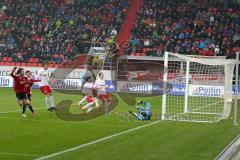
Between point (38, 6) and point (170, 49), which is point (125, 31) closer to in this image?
point (170, 49)

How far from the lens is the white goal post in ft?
69.8

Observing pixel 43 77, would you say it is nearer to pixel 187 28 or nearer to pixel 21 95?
pixel 21 95

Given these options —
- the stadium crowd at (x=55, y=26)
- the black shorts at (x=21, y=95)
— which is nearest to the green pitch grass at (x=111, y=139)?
the black shorts at (x=21, y=95)

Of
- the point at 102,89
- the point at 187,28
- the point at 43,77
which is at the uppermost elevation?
the point at 187,28

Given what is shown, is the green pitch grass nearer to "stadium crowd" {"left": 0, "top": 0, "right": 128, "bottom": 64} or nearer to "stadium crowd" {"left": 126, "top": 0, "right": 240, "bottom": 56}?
"stadium crowd" {"left": 126, "top": 0, "right": 240, "bottom": 56}

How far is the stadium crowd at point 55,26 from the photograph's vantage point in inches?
1805

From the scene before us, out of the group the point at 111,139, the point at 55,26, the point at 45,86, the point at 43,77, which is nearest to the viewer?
the point at 111,139

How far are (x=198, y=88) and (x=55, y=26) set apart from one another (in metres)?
19.2

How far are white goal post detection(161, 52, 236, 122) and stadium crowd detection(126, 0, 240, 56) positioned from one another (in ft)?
27.2

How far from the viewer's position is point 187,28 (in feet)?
153

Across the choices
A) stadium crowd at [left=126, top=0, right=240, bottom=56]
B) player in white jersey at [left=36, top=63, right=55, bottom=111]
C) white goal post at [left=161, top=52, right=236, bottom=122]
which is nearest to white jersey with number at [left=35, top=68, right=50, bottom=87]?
player in white jersey at [left=36, top=63, right=55, bottom=111]

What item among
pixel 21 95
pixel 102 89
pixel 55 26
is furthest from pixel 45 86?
pixel 55 26

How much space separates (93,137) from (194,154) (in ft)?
12.0

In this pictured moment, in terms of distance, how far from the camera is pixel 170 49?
44.0 meters
